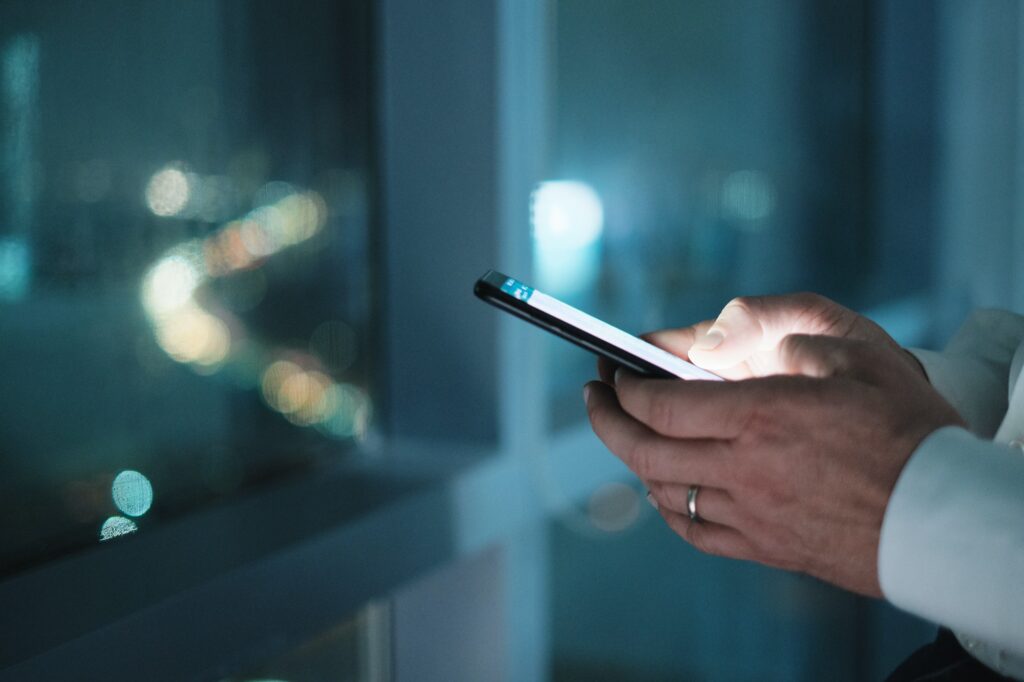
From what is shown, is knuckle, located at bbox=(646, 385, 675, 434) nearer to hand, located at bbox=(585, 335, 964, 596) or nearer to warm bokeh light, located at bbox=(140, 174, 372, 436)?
hand, located at bbox=(585, 335, 964, 596)

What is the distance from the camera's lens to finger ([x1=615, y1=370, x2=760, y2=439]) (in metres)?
0.50

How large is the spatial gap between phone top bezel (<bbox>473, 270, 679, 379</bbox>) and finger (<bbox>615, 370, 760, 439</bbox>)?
29mm

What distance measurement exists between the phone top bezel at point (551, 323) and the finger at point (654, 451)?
0.13ft

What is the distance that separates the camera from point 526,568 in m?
1.08

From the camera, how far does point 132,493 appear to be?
0.75m

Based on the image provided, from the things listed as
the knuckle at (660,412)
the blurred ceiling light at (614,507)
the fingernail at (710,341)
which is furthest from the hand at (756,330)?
the blurred ceiling light at (614,507)

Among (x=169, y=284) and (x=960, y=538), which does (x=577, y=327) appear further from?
(x=169, y=284)

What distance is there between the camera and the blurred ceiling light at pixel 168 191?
2.49 ft

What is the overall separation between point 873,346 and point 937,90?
7.81 ft

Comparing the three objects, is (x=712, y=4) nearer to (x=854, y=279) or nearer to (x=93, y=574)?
(x=854, y=279)

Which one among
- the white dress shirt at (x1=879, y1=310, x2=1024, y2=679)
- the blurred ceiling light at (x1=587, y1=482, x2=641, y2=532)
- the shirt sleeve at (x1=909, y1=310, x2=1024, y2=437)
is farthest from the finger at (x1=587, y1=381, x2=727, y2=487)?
the blurred ceiling light at (x1=587, y1=482, x2=641, y2=532)

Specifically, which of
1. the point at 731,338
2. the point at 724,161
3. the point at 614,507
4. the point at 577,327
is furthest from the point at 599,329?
the point at 724,161

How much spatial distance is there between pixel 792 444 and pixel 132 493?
22.6 inches

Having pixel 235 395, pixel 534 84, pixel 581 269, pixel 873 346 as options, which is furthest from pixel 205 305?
pixel 581 269
